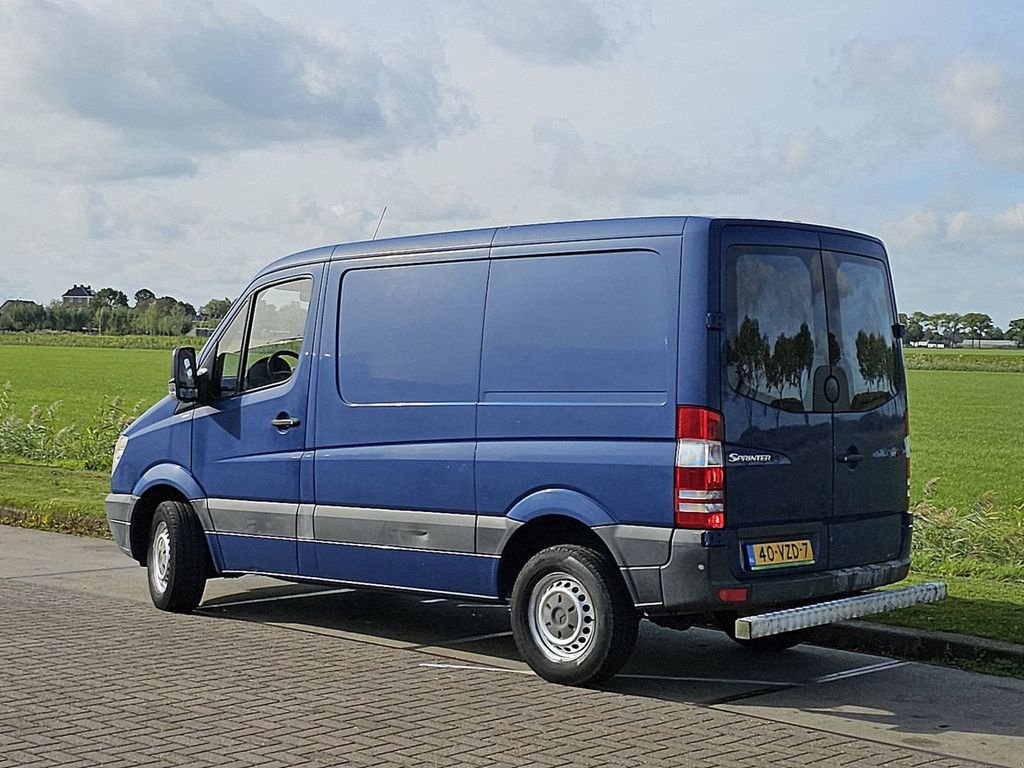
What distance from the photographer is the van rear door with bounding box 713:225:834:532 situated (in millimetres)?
7508

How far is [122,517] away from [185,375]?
1.30 meters

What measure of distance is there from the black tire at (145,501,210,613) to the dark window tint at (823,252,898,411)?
4480 mm

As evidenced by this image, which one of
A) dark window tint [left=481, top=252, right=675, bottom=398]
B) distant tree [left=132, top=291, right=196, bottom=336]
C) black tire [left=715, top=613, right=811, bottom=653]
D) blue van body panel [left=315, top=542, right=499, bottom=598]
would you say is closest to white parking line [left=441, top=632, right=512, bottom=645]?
blue van body panel [left=315, top=542, right=499, bottom=598]

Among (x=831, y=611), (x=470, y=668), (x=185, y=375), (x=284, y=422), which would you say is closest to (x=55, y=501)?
(x=185, y=375)

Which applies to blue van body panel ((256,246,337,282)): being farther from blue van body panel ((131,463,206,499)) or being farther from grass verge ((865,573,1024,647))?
grass verge ((865,573,1024,647))

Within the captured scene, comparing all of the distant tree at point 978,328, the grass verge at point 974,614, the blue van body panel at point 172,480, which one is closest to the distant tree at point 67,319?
the distant tree at point 978,328

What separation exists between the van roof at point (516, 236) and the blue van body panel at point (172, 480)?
1.58 m

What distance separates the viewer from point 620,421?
25.0ft

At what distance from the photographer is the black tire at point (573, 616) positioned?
7621mm

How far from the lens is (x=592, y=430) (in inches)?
305

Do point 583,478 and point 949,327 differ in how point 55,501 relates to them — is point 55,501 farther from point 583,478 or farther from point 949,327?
point 949,327

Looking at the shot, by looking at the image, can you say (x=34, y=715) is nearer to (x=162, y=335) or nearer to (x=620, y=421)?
(x=620, y=421)

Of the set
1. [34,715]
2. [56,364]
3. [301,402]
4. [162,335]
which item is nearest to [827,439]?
[301,402]

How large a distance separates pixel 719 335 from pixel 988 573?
523cm
